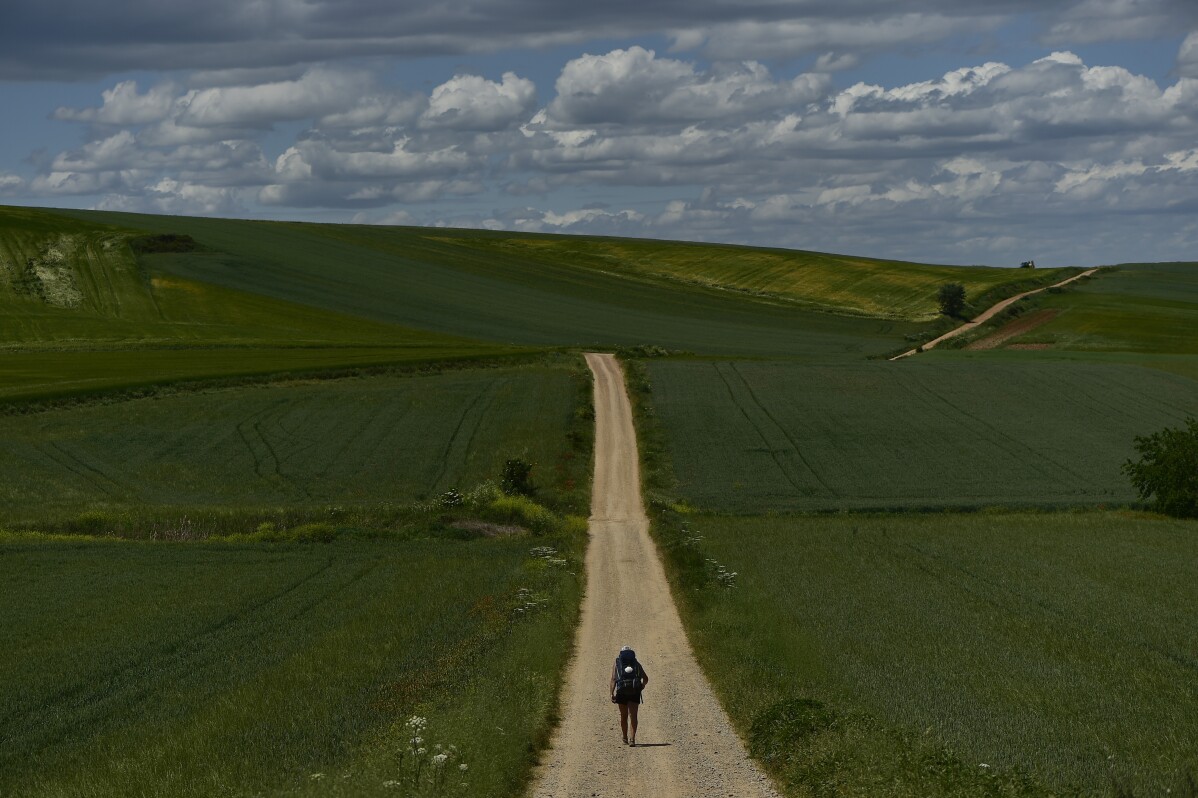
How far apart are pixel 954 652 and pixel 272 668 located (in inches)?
528

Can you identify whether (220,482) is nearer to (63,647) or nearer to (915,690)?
(63,647)

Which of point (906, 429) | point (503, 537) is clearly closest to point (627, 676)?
point (503, 537)

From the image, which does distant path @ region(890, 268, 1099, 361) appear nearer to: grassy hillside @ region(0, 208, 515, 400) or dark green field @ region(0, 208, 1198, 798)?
dark green field @ region(0, 208, 1198, 798)

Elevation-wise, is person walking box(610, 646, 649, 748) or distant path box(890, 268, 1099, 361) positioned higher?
distant path box(890, 268, 1099, 361)

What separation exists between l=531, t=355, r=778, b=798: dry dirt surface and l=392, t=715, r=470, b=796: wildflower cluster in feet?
4.67

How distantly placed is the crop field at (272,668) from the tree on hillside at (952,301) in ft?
316

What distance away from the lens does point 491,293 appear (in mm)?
127562

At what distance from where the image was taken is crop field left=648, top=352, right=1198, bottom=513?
5409cm

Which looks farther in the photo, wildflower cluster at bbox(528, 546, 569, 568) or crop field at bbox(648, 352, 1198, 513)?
crop field at bbox(648, 352, 1198, 513)

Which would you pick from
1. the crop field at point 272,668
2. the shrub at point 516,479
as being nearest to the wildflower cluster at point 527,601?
the crop field at point 272,668

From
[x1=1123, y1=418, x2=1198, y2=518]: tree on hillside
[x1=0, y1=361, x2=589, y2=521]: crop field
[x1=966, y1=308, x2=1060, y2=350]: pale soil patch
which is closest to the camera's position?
[x1=0, y1=361, x2=589, y2=521]: crop field

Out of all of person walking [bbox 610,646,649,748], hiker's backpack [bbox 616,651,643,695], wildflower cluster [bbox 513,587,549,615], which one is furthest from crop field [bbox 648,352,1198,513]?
person walking [bbox 610,646,649,748]

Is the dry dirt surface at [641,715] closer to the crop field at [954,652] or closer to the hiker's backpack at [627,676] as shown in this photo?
the crop field at [954,652]

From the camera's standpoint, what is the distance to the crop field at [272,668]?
55.8 feet
